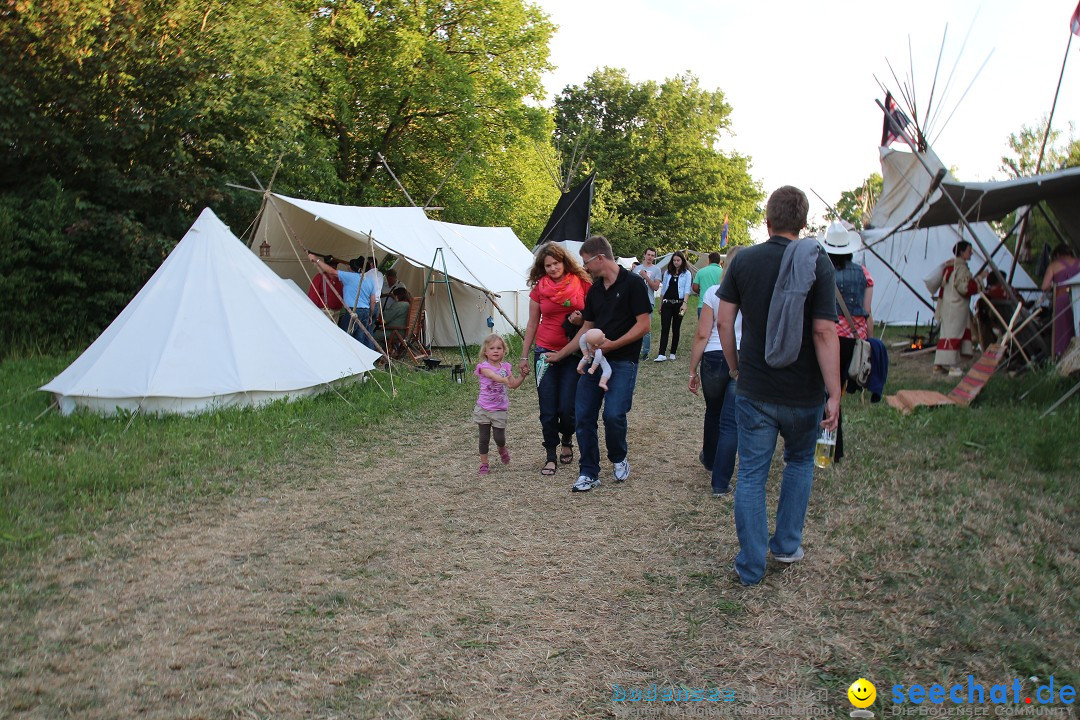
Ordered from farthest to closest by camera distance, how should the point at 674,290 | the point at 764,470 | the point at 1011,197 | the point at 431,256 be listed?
the point at 431,256 < the point at 674,290 < the point at 1011,197 < the point at 764,470

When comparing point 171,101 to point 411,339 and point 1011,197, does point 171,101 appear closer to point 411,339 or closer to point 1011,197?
point 411,339

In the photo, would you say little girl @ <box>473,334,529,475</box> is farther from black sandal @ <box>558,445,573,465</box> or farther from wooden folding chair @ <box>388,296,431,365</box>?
wooden folding chair @ <box>388,296,431,365</box>

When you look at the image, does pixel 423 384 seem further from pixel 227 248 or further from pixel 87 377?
pixel 87 377

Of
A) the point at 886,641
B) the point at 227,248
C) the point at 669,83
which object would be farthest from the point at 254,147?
the point at 669,83

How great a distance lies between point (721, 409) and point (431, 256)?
7236 mm

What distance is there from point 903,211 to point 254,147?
10933mm

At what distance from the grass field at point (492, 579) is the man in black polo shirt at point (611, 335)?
0.52m

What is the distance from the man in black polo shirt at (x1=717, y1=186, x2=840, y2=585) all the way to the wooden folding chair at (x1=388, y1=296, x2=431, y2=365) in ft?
26.0

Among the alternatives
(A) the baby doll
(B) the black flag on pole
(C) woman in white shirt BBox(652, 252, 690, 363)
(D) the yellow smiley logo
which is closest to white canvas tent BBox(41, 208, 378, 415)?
(A) the baby doll

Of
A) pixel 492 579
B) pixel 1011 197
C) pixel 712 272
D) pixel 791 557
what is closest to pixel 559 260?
pixel 492 579

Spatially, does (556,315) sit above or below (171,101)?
below

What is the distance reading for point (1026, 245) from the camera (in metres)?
10.6

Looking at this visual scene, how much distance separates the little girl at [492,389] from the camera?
5418 mm

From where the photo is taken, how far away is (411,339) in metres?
11.5
